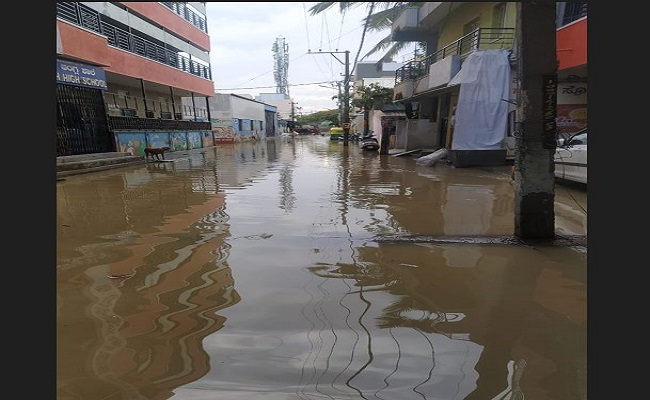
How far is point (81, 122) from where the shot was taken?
52.3 ft

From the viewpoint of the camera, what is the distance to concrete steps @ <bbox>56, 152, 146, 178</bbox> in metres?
12.8

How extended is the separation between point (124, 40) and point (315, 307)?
21.6m

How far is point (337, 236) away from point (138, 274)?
2.54m

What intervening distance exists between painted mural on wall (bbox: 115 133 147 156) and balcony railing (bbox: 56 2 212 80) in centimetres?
432

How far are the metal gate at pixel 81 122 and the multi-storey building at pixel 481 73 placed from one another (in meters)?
13.6

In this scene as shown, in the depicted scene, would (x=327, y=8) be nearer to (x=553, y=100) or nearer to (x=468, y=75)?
(x=468, y=75)

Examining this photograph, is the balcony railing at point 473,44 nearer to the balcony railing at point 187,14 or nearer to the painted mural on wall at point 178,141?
the painted mural on wall at point 178,141

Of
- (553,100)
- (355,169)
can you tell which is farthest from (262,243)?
(355,169)

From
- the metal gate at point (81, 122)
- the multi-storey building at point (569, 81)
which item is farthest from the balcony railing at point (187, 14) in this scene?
the multi-storey building at point (569, 81)

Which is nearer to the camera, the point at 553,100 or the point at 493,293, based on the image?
the point at 493,293

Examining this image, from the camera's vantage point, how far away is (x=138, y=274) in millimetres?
4266

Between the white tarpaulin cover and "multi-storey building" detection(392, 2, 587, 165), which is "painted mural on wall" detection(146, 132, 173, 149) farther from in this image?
the white tarpaulin cover

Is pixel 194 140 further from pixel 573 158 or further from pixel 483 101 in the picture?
pixel 573 158

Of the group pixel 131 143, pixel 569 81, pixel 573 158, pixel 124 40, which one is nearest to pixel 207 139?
pixel 124 40
